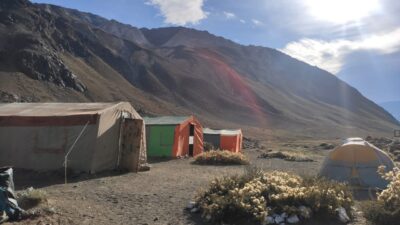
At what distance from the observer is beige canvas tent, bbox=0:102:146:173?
17.0 m

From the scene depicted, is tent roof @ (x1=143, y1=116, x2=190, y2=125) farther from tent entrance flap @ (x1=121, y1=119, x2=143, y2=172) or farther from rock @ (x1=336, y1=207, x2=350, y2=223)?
rock @ (x1=336, y1=207, x2=350, y2=223)

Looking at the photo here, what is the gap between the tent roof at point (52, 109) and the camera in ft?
58.1

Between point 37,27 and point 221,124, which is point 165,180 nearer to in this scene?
point 37,27

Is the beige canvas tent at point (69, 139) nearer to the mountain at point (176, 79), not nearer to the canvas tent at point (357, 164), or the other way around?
the canvas tent at point (357, 164)

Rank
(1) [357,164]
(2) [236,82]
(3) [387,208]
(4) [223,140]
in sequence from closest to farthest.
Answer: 1. (3) [387,208]
2. (1) [357,164]
3. (4) [223,140]
4. (2) [236,82]

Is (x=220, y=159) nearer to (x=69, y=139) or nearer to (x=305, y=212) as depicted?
(x=69, y=139)

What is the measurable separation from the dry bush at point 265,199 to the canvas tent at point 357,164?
377 cm

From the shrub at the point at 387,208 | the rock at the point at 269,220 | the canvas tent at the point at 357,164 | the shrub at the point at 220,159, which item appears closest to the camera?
the shrub at the point at 387,208

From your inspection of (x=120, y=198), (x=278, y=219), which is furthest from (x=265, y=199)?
(x=120, y=198)

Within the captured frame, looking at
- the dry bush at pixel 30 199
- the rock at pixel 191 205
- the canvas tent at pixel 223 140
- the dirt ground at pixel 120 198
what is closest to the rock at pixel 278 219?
the dirt ground at pixel 120 198

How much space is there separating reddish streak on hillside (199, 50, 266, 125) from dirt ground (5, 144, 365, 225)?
10725 centimetres

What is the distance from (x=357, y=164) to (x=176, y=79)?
114 meters

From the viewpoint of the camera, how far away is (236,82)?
146m

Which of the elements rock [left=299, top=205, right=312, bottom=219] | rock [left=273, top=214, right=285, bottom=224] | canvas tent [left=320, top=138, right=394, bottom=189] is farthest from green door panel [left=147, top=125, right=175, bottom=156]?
rock [left=273, top=214, right=285, bottom=224]
